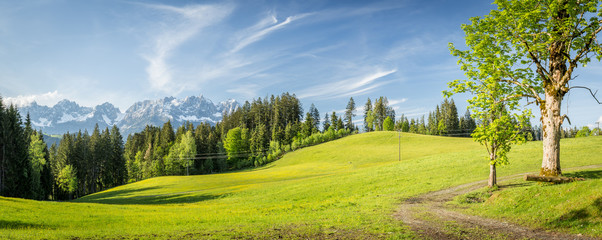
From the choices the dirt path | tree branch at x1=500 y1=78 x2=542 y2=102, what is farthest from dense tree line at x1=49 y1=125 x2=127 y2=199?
tree branch at x1=500 y1=78 x2=542 y2=102

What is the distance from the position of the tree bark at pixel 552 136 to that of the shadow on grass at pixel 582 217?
4.61 m

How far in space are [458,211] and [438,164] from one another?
2574 centimetres

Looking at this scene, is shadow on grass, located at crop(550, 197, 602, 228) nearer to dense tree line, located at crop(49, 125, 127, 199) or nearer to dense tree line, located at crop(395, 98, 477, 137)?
dense tree line, located at crop(49, 125, 127, 199)

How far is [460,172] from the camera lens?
34844mm

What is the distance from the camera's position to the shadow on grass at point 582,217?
1256 centimetres

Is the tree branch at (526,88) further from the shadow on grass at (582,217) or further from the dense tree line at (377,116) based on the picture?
the dense tree line at (377,116)

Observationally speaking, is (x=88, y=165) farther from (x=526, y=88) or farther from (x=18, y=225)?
(x=526, y=88)

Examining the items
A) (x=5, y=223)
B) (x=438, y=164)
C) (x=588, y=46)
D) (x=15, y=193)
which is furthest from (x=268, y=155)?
(x=588, y=46)

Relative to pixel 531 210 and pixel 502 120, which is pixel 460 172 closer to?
pixel 502 120

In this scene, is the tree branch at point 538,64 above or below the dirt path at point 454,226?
above

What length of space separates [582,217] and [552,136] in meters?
6.33

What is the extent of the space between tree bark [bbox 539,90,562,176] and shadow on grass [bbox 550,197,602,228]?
4614 mm

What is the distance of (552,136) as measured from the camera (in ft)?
58.1

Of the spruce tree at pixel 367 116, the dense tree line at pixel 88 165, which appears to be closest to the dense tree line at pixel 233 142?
the dense tree line at pixel 88 165
